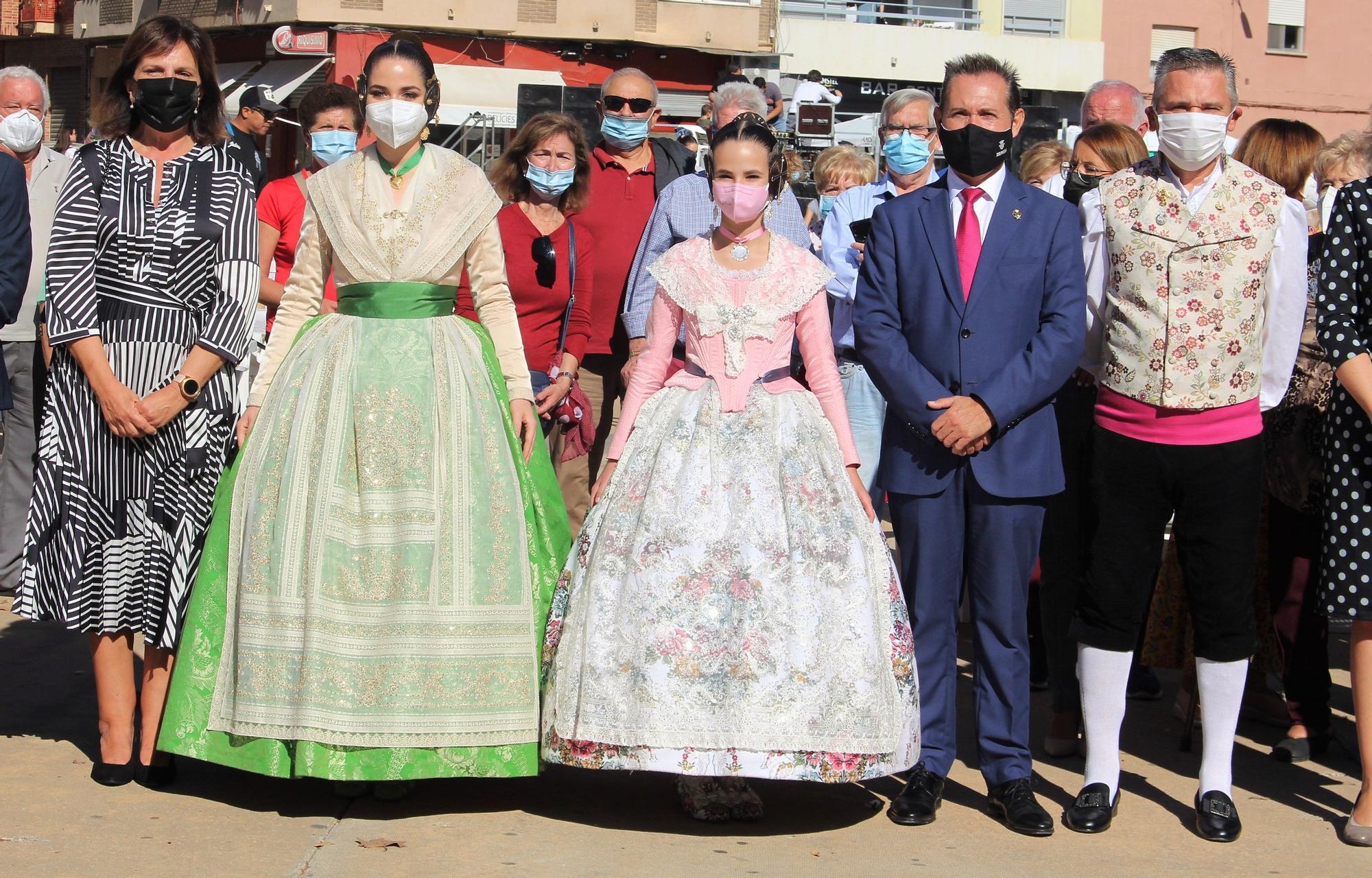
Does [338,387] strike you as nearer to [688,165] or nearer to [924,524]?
[924,524]

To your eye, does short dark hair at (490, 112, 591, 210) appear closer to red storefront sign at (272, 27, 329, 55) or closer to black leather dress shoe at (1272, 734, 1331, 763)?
black leather dress shoe at (1272, 734, 1331, 763)

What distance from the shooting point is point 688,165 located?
7543mm

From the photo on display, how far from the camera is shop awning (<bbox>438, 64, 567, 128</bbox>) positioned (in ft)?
93.7

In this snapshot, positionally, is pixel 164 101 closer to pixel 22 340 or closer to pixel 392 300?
pixel 392 300

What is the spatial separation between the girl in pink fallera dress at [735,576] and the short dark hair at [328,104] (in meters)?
2.64

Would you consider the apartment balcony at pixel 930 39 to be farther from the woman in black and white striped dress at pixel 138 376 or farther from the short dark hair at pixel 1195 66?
the woman in black and white striped dress at pixel 138 376

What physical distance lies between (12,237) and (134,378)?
3.07 ft

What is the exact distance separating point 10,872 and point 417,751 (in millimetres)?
1101

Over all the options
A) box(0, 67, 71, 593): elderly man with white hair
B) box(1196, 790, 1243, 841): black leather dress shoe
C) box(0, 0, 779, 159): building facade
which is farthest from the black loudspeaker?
box(1196, 790, 1243, 841): black leather dress shoe

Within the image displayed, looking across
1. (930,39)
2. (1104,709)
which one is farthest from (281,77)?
(1104,709)

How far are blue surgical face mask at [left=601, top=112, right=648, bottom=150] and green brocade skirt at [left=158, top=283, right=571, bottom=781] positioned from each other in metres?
2.35

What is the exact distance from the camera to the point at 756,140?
5227 millimetres

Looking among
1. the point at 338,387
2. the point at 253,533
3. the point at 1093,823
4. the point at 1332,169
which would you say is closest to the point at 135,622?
the point at 253,533

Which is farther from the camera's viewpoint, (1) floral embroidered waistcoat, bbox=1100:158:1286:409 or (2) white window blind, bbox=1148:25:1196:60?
(2) white window blind, bbox=1148:25:1196:60
